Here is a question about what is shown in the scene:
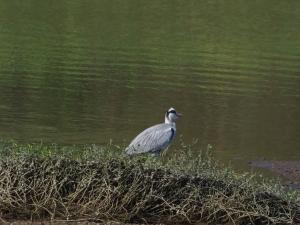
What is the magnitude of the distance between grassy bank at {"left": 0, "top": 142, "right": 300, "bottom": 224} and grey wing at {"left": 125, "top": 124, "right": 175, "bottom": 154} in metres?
4.48

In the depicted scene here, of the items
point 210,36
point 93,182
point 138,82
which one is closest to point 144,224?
point 93,182

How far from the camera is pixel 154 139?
16.1 metres

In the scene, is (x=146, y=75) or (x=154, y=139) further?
(x=146, y=75)

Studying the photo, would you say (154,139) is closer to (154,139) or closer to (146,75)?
(154,139)

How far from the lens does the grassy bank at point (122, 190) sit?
33.7 ft

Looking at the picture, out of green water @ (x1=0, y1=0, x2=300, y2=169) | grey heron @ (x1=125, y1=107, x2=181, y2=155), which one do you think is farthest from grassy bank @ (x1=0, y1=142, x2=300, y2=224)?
green water @ (x1=0, y1=0, x2=300, y2=169)

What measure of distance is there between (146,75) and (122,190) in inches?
771

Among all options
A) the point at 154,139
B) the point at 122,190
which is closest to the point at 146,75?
the point at 154,139

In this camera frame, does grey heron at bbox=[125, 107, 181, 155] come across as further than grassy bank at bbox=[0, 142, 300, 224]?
Yes

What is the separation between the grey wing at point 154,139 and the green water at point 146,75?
103 inches

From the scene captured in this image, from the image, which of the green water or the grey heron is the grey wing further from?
the green water

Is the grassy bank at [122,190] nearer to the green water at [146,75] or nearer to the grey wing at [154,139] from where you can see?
the grey wing at [154,139]

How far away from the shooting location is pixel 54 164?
34.0ft

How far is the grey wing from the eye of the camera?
15.6 m
